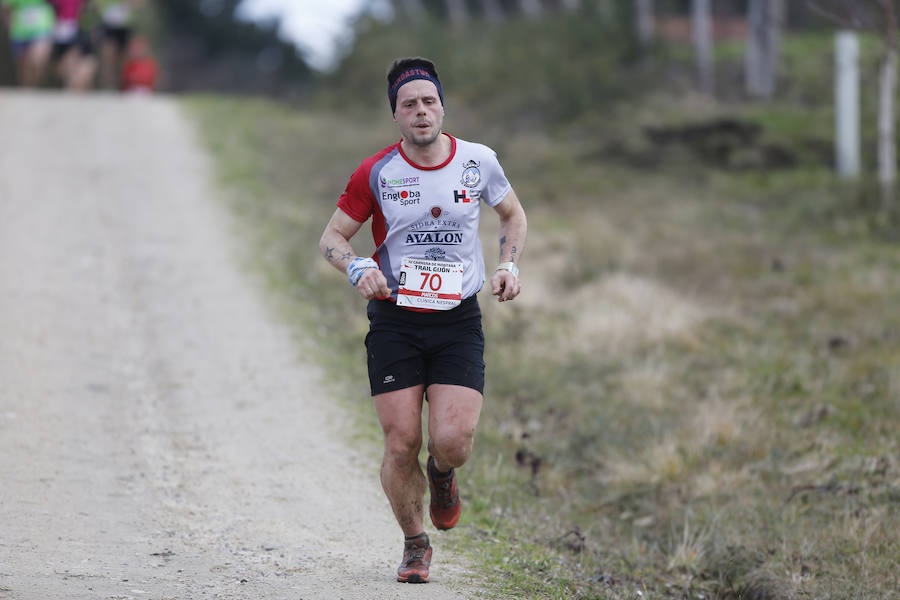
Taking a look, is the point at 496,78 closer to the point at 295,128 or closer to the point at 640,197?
the point at 295,128

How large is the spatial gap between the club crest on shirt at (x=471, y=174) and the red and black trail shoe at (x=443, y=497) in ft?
4.47

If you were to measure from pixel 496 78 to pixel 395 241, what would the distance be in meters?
18.9

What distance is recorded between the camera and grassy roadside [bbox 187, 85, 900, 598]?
6082mm

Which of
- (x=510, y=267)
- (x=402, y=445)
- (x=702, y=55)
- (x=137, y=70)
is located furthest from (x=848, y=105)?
(x=137, y=70)

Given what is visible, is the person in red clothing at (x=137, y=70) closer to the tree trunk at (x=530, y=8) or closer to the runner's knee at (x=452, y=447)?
the tree trunk at (x=530, y=8)

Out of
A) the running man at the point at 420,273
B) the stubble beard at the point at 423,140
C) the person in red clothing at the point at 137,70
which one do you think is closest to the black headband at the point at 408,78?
the running man at the point at 420,273

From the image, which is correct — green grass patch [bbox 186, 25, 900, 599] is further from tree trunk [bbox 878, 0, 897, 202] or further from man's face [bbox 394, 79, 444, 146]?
man's face [bbox 394, 79, 444, 146]

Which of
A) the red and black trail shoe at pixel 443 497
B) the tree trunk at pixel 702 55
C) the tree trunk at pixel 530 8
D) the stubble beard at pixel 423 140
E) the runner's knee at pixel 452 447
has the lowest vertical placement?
the red and black trail shoe at pixel 443 497

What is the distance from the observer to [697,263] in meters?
12.7

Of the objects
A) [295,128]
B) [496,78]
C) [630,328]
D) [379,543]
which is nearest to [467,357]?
[379,543]

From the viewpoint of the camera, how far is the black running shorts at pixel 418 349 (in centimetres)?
486

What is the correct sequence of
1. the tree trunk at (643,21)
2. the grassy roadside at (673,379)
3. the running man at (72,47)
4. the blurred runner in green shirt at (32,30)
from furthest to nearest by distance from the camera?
the tree trunk at (643,21), the running man at (72,47), the blurred runner in green shirt at (32,30), the grassy roadside at (673,379)

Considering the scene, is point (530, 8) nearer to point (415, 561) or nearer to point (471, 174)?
point (471, 174)

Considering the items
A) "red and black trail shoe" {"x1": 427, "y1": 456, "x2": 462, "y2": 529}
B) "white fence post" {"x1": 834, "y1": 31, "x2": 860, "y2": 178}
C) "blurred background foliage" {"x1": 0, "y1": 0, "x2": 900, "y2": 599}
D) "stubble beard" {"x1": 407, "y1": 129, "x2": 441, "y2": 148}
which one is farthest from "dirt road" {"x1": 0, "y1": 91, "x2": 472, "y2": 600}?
"white fence post" {"x1": 834, "y1": 31, "x2": 860, "y2": 178}
